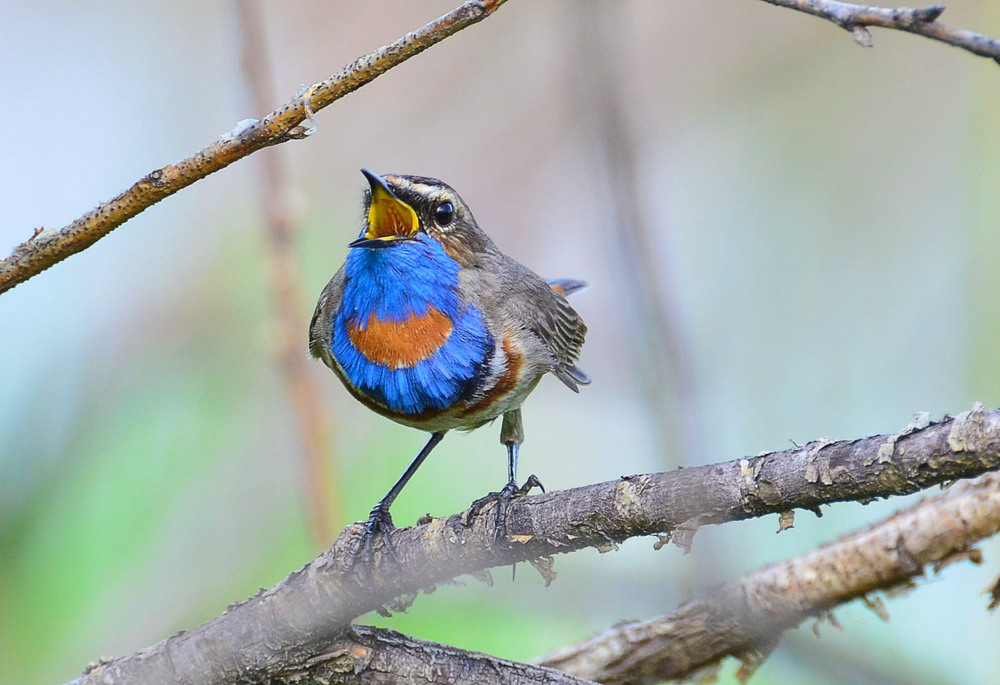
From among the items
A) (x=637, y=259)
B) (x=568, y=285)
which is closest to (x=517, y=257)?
(x=568, y=285)

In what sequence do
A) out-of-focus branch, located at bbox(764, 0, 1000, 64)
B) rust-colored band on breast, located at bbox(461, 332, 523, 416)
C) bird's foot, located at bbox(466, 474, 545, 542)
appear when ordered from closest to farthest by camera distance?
out-of-focus branch, located at bbox(764, 0, 1000, 64) → bird's foot, located at bbox(466, 474, 545, 542) → rust-colored band on breast, located at bbox(461, 332, 523, 416)

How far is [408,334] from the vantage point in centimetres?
364

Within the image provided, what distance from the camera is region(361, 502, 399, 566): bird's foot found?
2.99 m

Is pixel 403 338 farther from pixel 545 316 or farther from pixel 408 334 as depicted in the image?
pixel 545 316

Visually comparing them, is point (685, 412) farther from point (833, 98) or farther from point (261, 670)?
point (833, 98)

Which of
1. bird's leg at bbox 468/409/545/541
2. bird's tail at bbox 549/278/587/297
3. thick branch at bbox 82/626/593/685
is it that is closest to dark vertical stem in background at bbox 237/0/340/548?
bird's leg at bbox 468/409/545/541

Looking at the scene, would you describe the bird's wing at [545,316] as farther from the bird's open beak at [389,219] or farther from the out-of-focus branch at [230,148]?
the out-of-focus branch at [230,148]

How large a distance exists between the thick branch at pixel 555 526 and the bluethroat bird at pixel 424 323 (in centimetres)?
43

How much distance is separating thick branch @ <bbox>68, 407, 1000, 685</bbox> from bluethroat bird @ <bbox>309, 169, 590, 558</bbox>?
43 cm

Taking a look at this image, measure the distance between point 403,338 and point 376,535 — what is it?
2.45ft

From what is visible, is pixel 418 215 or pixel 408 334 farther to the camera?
pixel 418 215

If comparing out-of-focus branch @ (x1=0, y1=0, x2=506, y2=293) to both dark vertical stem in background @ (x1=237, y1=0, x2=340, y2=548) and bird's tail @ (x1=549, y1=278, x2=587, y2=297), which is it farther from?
bird's tail @ (x1=549, y1=278, x2=587, y2=297)

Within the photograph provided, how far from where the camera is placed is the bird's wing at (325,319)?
3.85 metres

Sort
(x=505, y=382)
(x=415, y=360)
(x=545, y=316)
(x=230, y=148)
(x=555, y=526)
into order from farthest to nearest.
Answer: (x=545, y=316) < (x=505, y=382) < (x=415, y=360) < (x=555, y=526) < (x=230, y=148)
